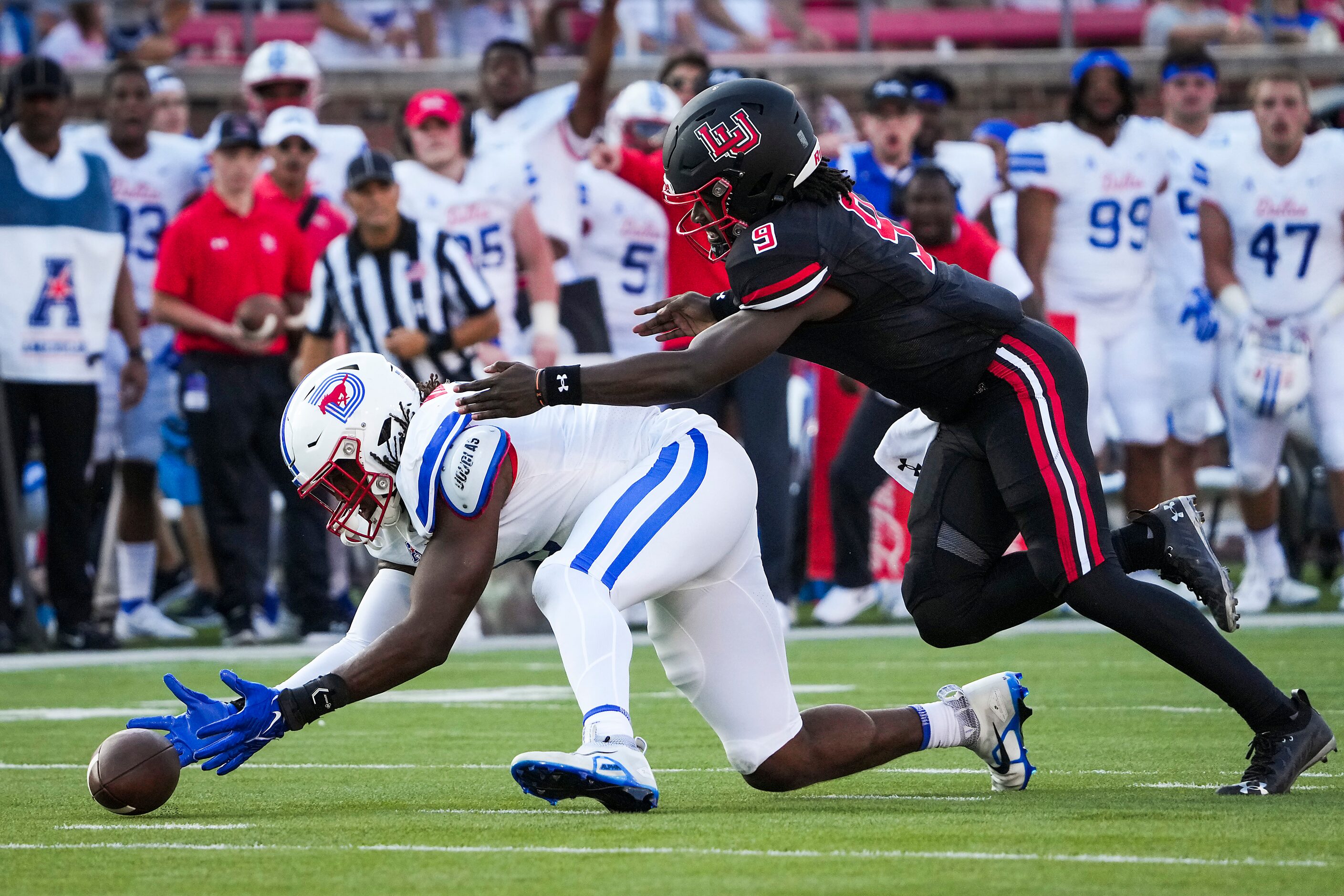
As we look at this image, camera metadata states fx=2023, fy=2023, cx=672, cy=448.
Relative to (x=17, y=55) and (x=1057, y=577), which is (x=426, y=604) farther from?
(x=17, y=55)

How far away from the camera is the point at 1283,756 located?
14.0 feet

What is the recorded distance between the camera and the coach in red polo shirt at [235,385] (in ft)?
28.7

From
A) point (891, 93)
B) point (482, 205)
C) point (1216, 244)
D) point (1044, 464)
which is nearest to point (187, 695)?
point (1044, 464)

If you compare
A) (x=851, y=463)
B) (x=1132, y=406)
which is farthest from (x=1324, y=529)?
(x=851, y=463)

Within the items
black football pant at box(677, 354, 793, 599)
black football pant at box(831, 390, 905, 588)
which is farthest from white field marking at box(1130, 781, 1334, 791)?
black football pant at box(831, 390, 905, 588)

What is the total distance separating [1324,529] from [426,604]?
776 centimetres

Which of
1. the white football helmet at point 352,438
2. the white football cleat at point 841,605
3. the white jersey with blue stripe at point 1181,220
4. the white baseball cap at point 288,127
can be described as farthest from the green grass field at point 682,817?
the white jersey with blue stripe at point 1181,220

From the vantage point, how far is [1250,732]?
5.32m

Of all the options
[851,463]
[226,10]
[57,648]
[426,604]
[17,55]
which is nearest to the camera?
[426,604]

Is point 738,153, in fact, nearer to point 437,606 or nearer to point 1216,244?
point 437,606

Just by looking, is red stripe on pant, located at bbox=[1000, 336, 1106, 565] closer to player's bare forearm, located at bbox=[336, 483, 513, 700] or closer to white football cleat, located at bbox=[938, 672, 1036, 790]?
white football cleat, located at bbox=[938, 672, 1036, 790]

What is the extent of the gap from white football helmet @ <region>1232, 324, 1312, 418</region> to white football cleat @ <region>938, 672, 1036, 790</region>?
4.83 metres

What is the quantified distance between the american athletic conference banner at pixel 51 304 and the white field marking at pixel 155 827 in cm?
452

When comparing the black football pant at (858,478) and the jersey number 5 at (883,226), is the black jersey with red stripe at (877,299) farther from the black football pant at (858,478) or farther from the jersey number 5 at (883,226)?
the black football pant at (858,478)
